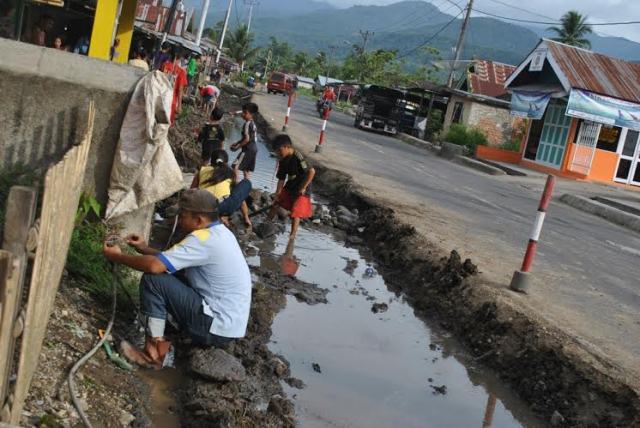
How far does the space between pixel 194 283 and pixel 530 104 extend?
24705 millimetres

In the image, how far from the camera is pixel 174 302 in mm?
4941

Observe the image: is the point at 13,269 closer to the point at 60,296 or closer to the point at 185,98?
the point at 60,296

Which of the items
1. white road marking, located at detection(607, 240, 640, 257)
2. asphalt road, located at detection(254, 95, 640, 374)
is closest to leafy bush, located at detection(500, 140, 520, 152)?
asphalt road, located at detection(254, 95, 640, 374)

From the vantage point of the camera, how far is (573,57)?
91.5ft

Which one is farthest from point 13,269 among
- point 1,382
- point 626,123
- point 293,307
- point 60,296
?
point 626,123

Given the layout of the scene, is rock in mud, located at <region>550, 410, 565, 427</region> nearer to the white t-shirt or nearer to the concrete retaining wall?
the white t-shirt

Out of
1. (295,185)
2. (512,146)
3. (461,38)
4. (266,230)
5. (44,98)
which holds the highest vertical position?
(461,38)

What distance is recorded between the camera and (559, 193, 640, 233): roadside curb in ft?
57.0

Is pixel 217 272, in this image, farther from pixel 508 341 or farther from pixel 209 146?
pixel 209 146

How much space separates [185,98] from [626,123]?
569 inches

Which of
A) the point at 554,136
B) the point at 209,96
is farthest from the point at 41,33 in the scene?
the point at 554,136

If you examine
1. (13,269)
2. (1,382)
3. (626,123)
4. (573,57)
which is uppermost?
(573,57)

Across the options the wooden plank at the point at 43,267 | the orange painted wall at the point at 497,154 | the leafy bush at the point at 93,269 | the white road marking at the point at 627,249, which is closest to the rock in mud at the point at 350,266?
the leafy bush at the point at 93,269

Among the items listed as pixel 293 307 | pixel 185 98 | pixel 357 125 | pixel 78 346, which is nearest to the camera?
pixel 78 346
